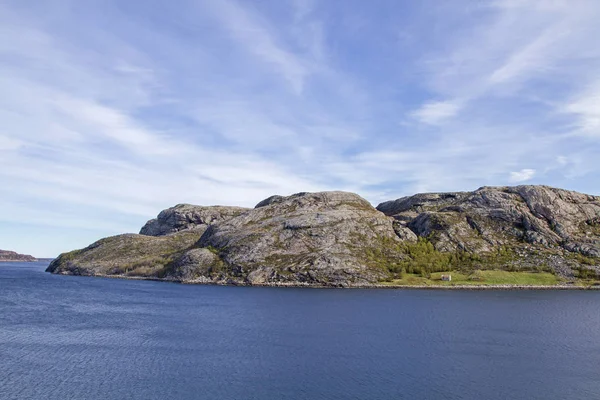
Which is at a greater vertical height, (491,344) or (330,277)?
(330,277)

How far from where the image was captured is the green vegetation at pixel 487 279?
184 metres

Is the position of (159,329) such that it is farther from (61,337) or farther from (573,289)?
(573,289)

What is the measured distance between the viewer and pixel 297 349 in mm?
76062

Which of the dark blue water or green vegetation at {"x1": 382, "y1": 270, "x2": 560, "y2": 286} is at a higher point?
green vegetation at {"x1": 382, "y1": 270, "x2": 560, "y2": 286}

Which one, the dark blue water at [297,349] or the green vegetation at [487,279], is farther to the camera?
the green vegetation at [487,279]

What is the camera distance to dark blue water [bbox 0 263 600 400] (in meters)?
55.4

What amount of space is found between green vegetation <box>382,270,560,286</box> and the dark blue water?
48584 mm

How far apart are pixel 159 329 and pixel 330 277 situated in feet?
342

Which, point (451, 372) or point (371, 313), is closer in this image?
point (451, 372)

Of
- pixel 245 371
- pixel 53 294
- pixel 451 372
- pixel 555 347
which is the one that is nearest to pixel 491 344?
pixel 555 347

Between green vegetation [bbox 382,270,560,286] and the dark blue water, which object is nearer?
the dark blue water

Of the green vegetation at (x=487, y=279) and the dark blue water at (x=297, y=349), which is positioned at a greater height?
the green vegetation at (x=487, y=279)

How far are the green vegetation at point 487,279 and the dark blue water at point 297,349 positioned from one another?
4858cm

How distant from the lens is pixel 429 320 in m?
104
